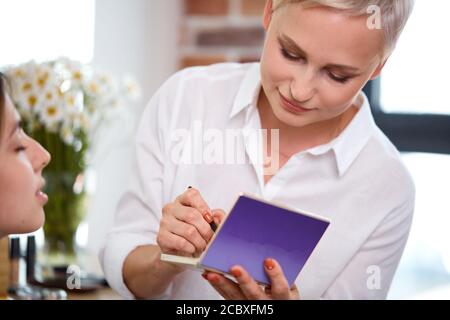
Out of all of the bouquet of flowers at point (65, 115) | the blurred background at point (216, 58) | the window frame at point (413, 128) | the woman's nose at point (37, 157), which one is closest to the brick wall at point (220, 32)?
the blurred background at point (216, 58)

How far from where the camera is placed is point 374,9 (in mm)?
958

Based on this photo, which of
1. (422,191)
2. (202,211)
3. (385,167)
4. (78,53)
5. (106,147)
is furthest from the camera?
(106,147)

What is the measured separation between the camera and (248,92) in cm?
110

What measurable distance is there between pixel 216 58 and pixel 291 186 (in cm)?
37

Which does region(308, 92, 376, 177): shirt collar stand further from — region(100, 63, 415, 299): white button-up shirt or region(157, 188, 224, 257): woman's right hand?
region(157, 188, 224, 257): woman's right hand

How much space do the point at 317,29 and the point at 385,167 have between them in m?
0.23

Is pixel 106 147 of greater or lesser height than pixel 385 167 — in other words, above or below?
below

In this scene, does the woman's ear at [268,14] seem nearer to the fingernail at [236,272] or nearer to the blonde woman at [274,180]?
the blonde woman at [274,180]

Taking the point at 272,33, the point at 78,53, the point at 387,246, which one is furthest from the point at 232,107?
the point at 78,53

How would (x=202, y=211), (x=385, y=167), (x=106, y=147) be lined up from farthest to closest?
(x=106, y=147) < (x=385, y=167) < (x=202, y=211)

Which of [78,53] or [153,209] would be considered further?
[78,53]

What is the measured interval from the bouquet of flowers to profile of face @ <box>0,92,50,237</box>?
0.53 m

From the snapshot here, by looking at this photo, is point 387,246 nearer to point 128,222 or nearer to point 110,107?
point 128,222

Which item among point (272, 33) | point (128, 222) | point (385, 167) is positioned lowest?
point (128, 222)
